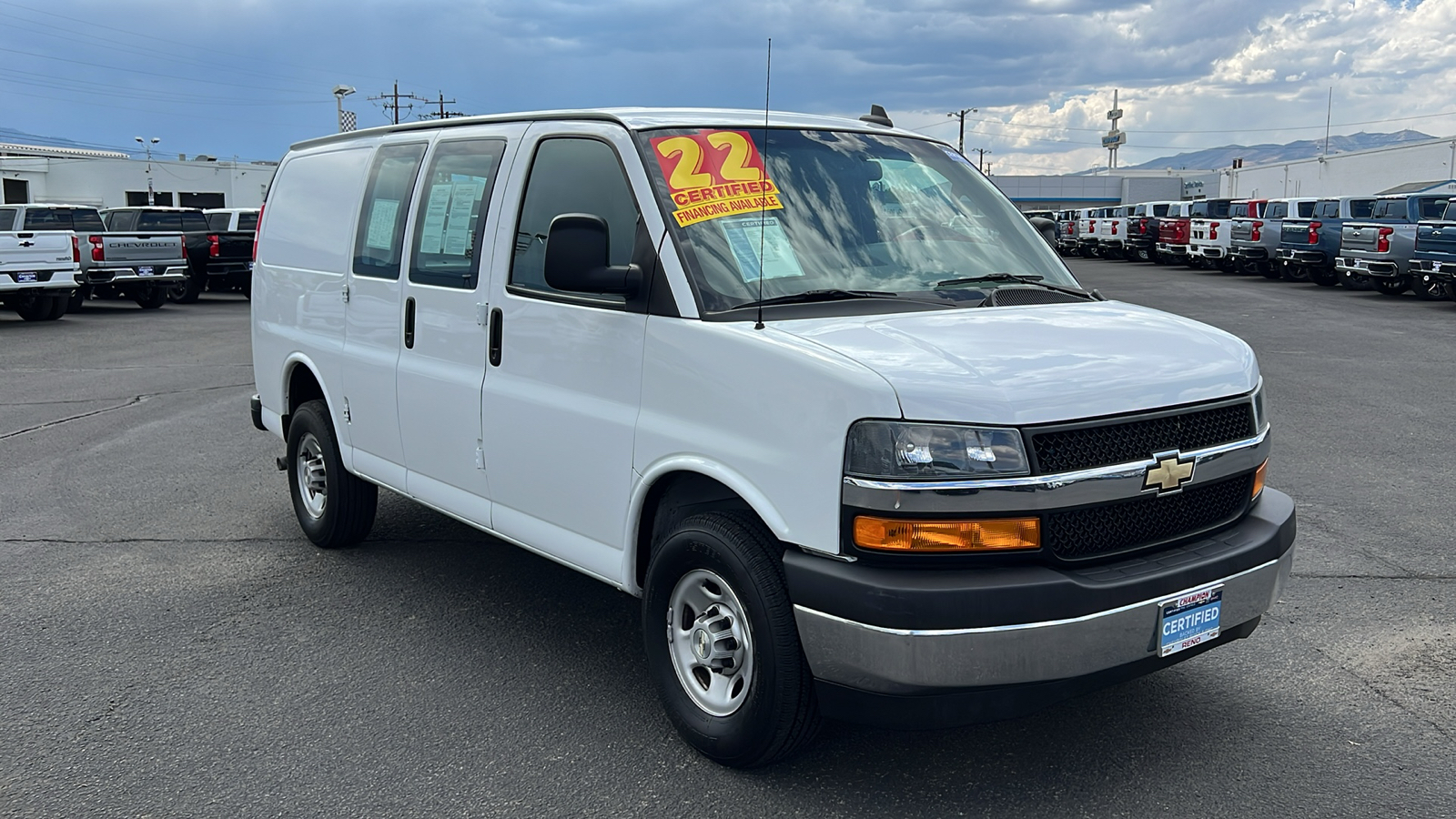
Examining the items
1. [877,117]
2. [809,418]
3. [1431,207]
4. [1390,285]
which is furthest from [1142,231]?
[809,418]

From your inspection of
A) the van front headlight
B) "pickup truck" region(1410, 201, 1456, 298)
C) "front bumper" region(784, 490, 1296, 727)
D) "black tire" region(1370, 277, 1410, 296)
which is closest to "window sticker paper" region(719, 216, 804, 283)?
the van front headlight

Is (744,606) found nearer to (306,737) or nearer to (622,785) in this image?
(622,785)

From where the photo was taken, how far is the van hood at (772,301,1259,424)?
3.33 m

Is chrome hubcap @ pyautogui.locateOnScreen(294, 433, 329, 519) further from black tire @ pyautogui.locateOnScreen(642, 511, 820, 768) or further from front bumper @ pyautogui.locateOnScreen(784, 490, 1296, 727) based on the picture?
front bumper @ pyautogui.locateOnScreen(784, 490, 1296, 727)

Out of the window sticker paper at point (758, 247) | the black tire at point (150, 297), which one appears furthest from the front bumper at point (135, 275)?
the window sticker paper at point (758, 247)

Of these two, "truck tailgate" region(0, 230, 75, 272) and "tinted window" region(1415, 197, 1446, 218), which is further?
"tinted window" region(1415, 197, 1446, 218)

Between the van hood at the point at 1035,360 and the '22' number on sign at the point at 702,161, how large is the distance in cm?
67

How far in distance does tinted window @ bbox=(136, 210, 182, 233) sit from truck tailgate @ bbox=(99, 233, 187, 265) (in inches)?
91.9

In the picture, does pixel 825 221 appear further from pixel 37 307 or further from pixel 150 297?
pixel 150 297

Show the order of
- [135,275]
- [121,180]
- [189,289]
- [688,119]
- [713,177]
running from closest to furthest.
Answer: [713,177] < [688,119] < [135,275] < [189,289] < [121,180]

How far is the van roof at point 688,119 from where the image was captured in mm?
4441

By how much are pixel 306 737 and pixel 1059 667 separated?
8.17ft

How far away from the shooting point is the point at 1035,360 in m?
3.54

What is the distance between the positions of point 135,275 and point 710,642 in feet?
73.4
